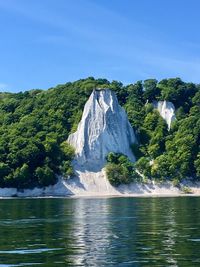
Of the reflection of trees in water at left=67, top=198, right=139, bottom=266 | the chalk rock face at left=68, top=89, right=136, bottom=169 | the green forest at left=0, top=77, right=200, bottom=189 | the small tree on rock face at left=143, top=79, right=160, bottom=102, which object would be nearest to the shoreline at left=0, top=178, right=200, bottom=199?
the green forest at left=0, top=77, right=200, bottom=189

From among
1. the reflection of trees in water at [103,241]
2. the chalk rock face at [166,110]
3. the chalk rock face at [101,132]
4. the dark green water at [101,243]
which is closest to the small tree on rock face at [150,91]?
the chalk rock face at [166,110]

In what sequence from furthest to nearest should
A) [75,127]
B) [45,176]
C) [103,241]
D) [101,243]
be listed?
[75,127]
[45,176]
[103,241]
[101,243]

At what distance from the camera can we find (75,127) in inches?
6973

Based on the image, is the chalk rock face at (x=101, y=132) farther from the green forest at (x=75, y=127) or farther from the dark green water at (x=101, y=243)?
the dark green water at (x=101, y=243)

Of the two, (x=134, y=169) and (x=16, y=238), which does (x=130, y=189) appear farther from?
(x=16, y=238)

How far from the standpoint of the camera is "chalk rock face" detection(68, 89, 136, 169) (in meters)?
168

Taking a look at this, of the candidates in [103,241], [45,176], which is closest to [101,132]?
[45,176]

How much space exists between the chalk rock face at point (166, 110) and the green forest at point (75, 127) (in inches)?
69.9

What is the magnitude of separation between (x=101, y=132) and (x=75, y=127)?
991cm

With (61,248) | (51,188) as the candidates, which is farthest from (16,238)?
(51,188)

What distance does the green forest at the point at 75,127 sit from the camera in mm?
155000

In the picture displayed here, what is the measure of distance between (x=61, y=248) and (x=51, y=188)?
119 metres

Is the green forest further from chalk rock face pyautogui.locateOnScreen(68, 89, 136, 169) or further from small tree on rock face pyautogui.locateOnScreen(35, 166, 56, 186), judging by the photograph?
chalk rock face pyautogui.locateOnScreen(68, 89, 136, 169)

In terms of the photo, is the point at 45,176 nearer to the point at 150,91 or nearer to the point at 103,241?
the point at 150,91
